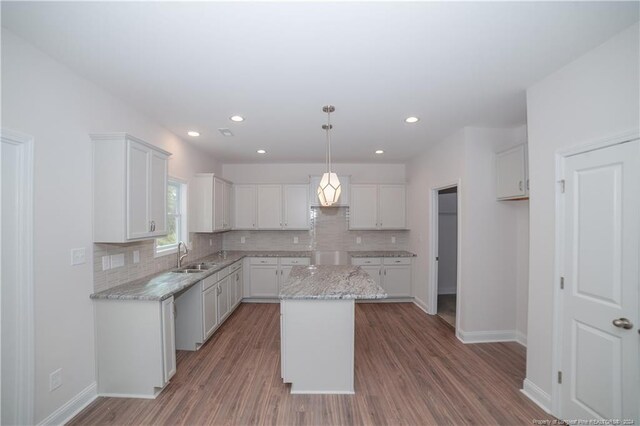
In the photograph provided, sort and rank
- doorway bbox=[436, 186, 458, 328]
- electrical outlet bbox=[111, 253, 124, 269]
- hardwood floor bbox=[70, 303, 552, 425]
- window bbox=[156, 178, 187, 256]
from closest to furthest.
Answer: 1. hardwood floor bbox=[70, 303, 552, 425]
2. electrical outlet bbox=[111, 253, 124, 269]
3. window bbox=[156, 178, 187, 256]
4. doorway bbox=[436, 186, 458, 328]

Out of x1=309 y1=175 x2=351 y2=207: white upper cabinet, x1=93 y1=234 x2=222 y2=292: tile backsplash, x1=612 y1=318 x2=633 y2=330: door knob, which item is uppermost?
x1=309 y1=175 x2=351 y2=207: white upper cabinet

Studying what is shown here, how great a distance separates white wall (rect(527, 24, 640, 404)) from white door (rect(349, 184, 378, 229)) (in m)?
2.85

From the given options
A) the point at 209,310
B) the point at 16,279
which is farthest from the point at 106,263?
the point at 209,310

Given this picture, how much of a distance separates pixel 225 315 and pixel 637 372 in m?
4.02

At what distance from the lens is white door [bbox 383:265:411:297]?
4648 mm

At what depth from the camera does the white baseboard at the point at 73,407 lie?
5.98ft

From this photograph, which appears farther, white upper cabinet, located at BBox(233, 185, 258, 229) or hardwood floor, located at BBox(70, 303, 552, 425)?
white upper cabinet, located at BBox(233, 185, 258, 229)

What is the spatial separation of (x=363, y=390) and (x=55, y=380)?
2415 mm

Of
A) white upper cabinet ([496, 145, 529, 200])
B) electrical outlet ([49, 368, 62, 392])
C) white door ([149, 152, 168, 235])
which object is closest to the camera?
electrical outlet ([49, 368, 62, 392])

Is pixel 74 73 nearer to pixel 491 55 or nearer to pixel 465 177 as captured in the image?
pixel 491 55

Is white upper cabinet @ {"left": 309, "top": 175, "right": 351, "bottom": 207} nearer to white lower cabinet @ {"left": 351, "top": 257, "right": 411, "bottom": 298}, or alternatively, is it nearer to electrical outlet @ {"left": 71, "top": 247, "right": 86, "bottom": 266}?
white lower cabinet @ {"left": 351, "top": 257, "right": 411, "bottom": 298}

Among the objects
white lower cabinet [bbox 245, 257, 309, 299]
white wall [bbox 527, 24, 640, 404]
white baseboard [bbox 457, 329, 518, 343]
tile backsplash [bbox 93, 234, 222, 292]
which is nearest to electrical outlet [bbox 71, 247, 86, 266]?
tile backsplash [bbox 93, 234, 222, 292]

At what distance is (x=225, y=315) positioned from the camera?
3.71 meters

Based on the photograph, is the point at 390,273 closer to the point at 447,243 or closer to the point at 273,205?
the point at 447,243
